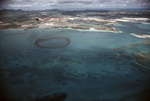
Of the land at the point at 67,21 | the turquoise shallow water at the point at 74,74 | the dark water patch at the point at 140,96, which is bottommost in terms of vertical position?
the dark water patch at the point at 140,96

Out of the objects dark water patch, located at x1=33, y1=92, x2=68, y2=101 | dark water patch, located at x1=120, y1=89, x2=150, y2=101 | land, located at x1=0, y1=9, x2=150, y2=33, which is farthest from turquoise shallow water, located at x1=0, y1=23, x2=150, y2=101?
land, located at x1=0, y1=9, x2=150, y2=33

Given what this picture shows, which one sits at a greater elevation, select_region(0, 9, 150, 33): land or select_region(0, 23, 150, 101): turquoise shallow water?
select_region(0, 9, 150, 33): land

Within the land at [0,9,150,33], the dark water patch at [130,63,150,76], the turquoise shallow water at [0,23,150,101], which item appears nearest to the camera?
the turquoise shallow water at [0,23,150,101]

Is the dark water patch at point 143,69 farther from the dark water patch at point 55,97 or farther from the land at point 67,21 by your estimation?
the land at point 67,21

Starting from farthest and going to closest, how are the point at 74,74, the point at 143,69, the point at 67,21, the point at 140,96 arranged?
the point at 67,21 < the point at 143,69 < the point at 74,74 < the point at 140,96

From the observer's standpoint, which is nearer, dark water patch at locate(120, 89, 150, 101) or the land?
dark water patch at locate(120, 89, 150, 101)

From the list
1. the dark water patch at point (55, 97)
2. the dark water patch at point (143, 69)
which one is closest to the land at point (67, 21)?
the dark water patch at point (55, 97)

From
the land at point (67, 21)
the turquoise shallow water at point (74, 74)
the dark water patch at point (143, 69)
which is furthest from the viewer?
the land at point (67, 21)

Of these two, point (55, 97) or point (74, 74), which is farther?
point (74, 74)

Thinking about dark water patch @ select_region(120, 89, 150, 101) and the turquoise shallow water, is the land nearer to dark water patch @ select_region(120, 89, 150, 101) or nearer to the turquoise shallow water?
the turquoise shallow water

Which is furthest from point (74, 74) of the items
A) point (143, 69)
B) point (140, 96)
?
point (143, 69)

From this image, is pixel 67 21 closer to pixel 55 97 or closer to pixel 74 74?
pixel 74 74
